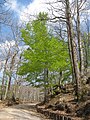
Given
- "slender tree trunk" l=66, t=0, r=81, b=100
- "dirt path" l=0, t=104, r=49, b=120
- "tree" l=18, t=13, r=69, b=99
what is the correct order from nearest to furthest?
"dirt path" l=0, t=104, r=49, b=120, "slender tree trunk" l=66, t=0, r=81, b=100, "tree" l=18, t=13, r=69, b=99

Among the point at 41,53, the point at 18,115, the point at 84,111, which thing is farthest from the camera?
the point at 41,53

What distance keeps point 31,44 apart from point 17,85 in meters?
14.1

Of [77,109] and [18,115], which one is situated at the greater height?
[77,109]

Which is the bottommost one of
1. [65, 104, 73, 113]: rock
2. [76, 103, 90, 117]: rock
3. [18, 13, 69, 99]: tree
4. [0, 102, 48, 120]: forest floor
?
[0, 102, 48, 120]: forest floor

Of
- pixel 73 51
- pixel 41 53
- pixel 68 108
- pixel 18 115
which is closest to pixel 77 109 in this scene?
pixel 68 108

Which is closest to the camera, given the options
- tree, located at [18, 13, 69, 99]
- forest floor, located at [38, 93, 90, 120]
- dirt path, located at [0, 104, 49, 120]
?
forest floor, located at [38, 93, 90, 120]

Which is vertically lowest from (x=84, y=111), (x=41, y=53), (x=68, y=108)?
(x=68, y=108)

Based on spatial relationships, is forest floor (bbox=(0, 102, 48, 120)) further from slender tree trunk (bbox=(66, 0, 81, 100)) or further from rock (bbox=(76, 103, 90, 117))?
slender tree trunk (bbox=(66, 0, 81, 100))

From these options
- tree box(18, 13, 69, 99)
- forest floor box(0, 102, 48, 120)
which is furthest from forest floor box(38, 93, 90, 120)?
tree box(18, 13, 69, 99)

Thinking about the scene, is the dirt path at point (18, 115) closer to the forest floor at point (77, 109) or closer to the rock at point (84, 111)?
the forest floor at point (77, 109)

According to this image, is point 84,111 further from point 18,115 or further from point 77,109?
point 18,115

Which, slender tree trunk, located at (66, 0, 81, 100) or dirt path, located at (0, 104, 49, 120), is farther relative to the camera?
slender tree trunk, located at (66, 0, 81, 100)

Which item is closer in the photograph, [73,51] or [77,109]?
[77,109]

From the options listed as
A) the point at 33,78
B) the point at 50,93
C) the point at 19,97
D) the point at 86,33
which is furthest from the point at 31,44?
the point at 86,33
